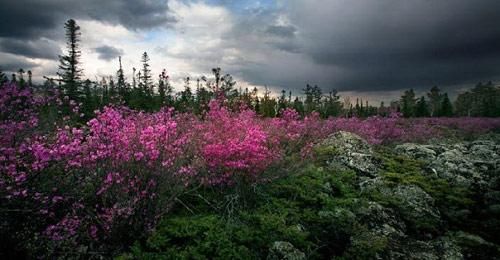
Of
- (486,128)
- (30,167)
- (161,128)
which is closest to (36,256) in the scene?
(30,167)

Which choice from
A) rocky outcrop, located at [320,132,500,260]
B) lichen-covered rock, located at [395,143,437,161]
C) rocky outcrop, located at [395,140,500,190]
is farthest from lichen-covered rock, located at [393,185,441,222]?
lichen-covered rock, located at [395,143,437,161]

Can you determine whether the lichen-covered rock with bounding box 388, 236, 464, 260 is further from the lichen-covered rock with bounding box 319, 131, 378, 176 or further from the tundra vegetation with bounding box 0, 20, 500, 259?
the lichen-covered rock with bounding box 319, 131, 378, 176

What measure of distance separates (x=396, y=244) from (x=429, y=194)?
10.3ft

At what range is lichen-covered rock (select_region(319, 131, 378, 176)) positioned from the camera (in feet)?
29.4

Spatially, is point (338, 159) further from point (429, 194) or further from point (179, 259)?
point (179, 259)

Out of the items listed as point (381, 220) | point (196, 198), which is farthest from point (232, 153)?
point (381, 220)

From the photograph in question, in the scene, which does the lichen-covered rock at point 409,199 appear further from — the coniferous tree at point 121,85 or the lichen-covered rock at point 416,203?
the coniferous tree at point 121,85

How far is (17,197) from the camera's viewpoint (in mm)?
3750

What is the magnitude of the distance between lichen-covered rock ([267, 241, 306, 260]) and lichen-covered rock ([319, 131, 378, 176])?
4834 mm

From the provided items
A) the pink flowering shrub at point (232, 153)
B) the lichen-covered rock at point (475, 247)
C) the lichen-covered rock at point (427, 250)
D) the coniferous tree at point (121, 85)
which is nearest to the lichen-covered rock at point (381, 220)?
the lichen-covered rock at point (427, 250)

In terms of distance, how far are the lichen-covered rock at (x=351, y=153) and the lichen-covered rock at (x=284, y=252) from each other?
4.83 metres

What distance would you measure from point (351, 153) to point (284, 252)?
234 inches

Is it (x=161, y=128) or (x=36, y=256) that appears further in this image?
(x=161, y=128)

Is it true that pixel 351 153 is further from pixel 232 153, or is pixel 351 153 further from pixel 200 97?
pixel 200 97
